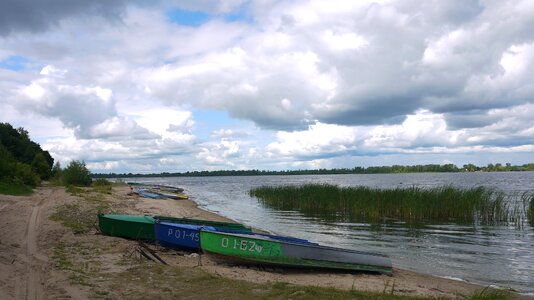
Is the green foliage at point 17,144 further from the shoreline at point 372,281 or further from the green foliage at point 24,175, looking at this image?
the shoreline at point 372,281

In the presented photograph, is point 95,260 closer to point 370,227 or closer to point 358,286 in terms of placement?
point 358,286

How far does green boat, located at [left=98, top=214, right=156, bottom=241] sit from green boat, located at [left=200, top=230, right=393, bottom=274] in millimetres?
3318

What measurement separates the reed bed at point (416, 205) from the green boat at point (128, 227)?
1301cm

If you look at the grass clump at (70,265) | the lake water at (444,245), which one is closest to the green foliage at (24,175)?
the lake water at (444,245)

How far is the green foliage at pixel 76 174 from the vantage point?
167 feet

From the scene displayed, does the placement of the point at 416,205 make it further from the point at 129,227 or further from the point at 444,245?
the point at 129,227

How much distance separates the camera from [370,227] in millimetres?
20391

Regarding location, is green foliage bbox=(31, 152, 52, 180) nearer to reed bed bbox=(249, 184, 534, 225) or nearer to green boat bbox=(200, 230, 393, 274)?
reed bed bbox=(249, 184, 534, 225)

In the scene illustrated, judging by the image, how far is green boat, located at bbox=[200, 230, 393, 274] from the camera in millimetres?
10359

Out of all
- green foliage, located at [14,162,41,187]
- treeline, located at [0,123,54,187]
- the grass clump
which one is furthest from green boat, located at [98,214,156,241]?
treeline, located at [0,123,54,187]

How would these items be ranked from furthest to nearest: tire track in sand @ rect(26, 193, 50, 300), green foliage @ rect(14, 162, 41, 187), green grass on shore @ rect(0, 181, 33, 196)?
green foliage @ rect(14, 162, 41, 187) < green grass on shore @ rect(0, 181, 33, 196) < tire track in sand @ rect(26, 193, 50, 300)

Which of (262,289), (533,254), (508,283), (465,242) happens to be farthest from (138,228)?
(533,254)

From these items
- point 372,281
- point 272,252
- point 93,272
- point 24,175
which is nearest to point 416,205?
point 372,281

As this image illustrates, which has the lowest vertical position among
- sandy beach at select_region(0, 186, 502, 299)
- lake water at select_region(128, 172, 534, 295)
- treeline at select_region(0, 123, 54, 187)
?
lake water at select_region(128, 172, 534, 295)
